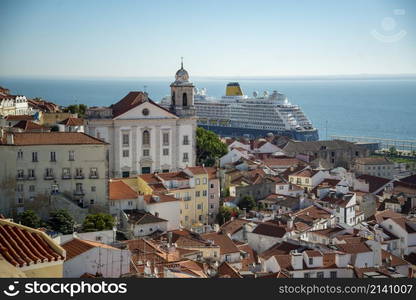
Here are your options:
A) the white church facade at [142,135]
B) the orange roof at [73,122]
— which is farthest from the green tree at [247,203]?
the orange roof at [73,122]

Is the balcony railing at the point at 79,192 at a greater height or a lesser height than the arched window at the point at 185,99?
lesser

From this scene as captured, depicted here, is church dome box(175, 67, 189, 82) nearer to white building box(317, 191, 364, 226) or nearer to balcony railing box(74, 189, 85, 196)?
white building box(317, 191, 364, 226)

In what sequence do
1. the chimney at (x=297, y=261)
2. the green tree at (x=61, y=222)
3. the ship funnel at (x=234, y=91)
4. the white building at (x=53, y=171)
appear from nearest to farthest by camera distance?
the chimney at (x=297, y=261), the green tree at (x=61, y=222), the white building at (x=53, y=171), the ship funnel at (x=234, y=91)

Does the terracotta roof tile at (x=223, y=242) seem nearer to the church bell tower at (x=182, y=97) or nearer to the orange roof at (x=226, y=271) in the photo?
the orange roof at (x=226, y=271)

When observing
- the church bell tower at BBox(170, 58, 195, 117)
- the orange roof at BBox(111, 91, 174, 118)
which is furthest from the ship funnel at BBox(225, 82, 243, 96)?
the orange roof at BBox(111, 91, 174, 118)

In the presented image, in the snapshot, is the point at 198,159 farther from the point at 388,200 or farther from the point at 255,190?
the point at 388,200

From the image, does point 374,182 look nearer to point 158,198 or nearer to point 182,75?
point 182,75

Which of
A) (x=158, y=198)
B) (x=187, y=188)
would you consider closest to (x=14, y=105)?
(x=187, y=188)
